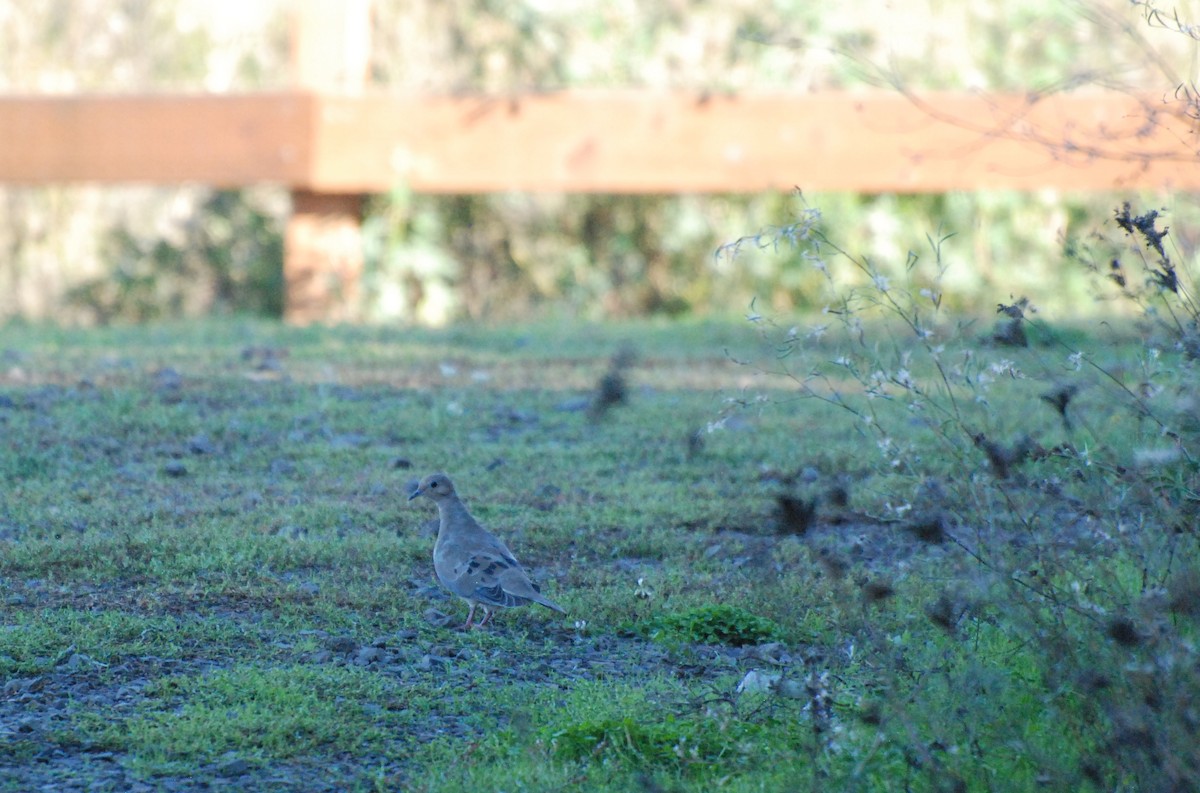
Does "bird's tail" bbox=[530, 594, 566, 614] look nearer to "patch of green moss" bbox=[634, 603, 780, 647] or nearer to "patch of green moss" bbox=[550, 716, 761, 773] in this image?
"patch of green moss" bbox=[634, 603, 780, 647]

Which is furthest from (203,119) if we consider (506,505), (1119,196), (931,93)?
(1119,196)

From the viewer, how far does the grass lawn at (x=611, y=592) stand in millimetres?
2984

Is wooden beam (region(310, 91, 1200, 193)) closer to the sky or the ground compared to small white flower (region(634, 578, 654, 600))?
closer to the sky

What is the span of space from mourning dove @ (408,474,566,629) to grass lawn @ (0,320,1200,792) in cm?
13

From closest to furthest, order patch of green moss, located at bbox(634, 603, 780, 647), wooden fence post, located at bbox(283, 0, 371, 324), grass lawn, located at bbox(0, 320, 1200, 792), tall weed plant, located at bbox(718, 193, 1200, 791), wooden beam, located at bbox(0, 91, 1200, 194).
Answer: tall weed plant, located at bbox(718, 193, 1200, 791) < grass lawn, located at bbox(0, 320, 1200, 792) < patch of green moss, located at bbox(634, 603, 780, 647) < wooden beam, located at bbox(0, 91, 1200, 194) < wooden fence post, located at bbox(283, 0, 371, 324)

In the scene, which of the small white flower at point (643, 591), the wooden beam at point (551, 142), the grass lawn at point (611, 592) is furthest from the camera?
the wooden beam at point (551, 142)

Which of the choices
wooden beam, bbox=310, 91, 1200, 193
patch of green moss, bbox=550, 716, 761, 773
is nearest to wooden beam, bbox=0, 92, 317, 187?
wooden beam, bbox=310, 91, 1200, 193

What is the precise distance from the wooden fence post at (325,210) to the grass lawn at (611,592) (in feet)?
10.8

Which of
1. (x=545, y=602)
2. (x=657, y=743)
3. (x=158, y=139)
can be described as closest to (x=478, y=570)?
(x=545, y=602)

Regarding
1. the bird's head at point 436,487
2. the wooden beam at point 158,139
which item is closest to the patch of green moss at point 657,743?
the bird's head at point 436,487

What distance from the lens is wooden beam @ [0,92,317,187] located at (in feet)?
32.0

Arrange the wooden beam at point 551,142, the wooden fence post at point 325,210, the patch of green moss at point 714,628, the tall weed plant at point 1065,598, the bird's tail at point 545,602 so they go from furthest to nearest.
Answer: the wooden fence post at point 325,210
the wooden beam at point 551,142
the patch of green moss at point 714,628
the bird's tail at point 545,602
the tall weed plant at point 1065,598

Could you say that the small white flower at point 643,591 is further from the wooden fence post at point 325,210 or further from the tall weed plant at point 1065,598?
the wooden fence post at point 325,210

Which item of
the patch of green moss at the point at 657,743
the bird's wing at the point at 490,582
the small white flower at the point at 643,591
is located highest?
the bird's wing at the point at 490,582
